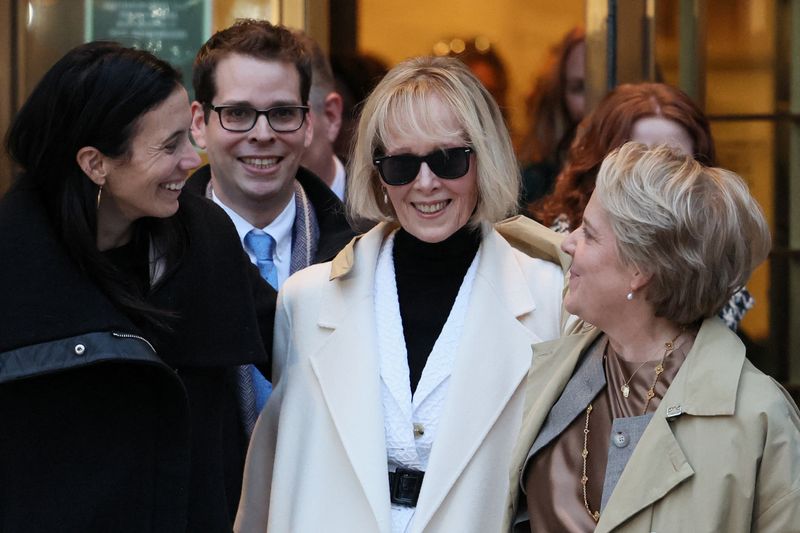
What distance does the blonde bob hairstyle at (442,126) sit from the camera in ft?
10.3

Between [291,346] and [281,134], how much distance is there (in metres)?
0.80

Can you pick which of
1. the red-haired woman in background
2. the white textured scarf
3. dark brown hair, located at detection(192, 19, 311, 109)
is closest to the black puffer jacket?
the white textured scarf

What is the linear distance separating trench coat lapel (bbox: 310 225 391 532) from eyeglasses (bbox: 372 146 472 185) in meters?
0.24

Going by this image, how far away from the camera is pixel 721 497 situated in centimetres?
237

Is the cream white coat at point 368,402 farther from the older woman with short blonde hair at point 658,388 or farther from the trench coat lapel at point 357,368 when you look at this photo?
the older woman with short blonde hair at point 658,388

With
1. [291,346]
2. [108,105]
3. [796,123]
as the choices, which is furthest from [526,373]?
[796,123]

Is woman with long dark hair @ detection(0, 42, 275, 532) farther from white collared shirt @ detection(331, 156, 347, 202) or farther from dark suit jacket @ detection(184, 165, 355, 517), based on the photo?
white collared shirt @ detection(331, 156, 347, 202)

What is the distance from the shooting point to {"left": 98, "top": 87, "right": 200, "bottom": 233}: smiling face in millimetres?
2803

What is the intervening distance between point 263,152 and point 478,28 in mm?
2765

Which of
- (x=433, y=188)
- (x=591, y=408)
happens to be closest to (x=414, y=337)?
(x=433, y=188)

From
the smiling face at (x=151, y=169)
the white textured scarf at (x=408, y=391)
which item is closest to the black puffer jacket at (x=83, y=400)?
the smiling face at (x=151, y=169)

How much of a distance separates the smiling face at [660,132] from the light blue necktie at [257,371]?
3.71 ft

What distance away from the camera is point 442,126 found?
3123 millimetres

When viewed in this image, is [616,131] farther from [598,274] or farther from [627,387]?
[627,387]
